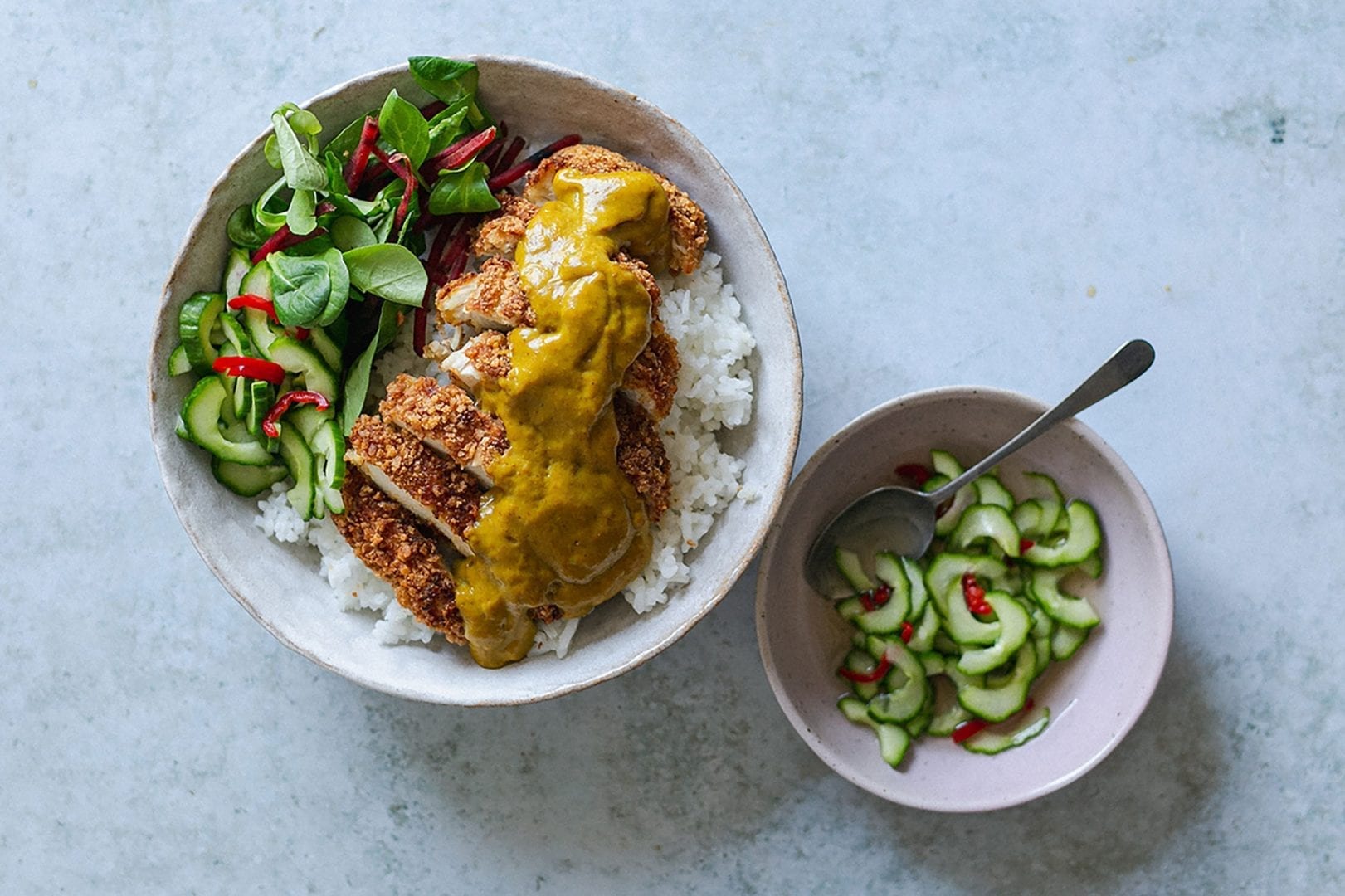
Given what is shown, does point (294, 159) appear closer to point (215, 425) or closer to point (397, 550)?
point (215, 425)

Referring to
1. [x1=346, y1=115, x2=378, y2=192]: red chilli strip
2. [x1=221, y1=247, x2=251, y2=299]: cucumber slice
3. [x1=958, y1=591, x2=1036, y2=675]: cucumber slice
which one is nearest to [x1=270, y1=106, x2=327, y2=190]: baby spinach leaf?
[x1=346, y1=115, x2=378, y2=192]: red chilli strip

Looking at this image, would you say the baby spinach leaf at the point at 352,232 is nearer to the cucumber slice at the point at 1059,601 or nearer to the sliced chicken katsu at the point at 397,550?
the sliced chicken katsu at the point at 397,550

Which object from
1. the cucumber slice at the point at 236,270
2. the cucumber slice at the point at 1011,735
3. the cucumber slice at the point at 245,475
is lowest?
the cucumber slice at the point at 1011,735

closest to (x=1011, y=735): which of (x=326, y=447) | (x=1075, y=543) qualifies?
(x=1075, y=543)

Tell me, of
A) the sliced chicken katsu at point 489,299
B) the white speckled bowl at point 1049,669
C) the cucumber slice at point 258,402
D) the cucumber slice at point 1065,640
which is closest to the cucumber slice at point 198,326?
the cucumber slice at point 258,402

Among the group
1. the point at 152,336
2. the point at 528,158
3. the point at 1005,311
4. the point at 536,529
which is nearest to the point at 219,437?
the point at 152,336

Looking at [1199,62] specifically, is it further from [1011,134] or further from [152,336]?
[152,336]
